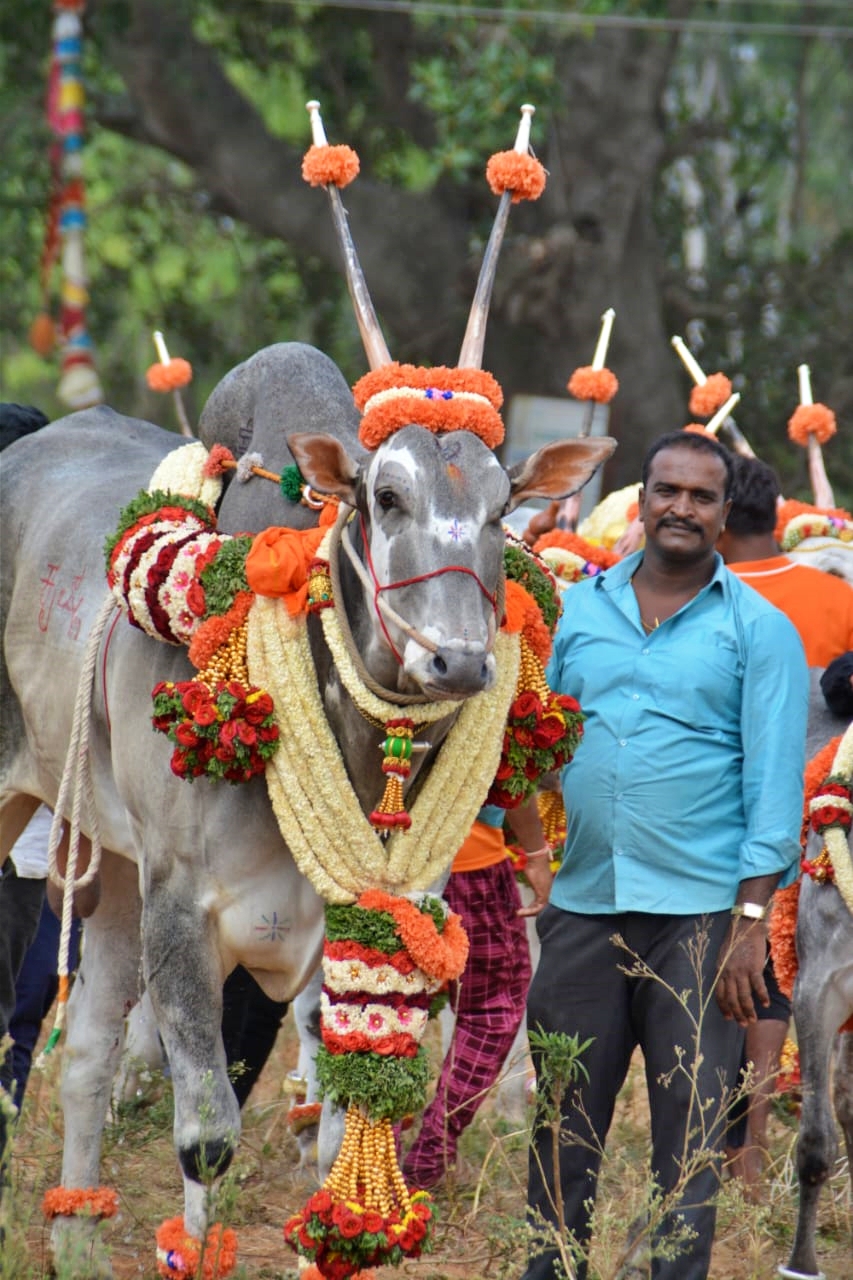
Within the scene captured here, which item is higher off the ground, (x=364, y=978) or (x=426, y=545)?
(x=426, y=545)

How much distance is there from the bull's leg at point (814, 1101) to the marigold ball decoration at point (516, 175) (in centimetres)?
226

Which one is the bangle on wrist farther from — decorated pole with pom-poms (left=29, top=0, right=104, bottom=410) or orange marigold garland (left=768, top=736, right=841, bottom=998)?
decorated pole with pom-poms (left=29, top=0, right=104, bottom=410)

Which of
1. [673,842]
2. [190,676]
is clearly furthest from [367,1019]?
[190,676]

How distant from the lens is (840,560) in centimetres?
638

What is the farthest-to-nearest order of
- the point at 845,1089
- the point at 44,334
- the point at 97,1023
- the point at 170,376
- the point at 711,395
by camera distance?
the point at 44,334 → the point at 170,376 → the point at 711,395 → the point at 845,1089 → the point at 97,1023

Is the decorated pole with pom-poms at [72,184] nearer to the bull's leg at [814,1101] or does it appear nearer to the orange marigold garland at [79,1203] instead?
the orange marigold garland at [79,1203]

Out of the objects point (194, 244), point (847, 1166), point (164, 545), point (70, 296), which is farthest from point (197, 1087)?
point (194, 244)

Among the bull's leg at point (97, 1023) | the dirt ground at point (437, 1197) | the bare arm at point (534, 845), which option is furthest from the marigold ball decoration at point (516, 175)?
the dirt ground at point (437, 1197)

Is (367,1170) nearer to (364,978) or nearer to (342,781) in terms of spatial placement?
(364,978)

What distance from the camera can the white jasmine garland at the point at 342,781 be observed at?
4.02 m

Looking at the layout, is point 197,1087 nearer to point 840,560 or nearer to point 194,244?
point 840,560

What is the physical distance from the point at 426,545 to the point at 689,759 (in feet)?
3.01

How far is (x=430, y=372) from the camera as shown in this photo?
4.05 meters

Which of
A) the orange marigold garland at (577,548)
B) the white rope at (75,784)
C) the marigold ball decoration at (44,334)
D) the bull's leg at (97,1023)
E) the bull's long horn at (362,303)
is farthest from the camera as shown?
the marigold ball decoration at (44,334)
